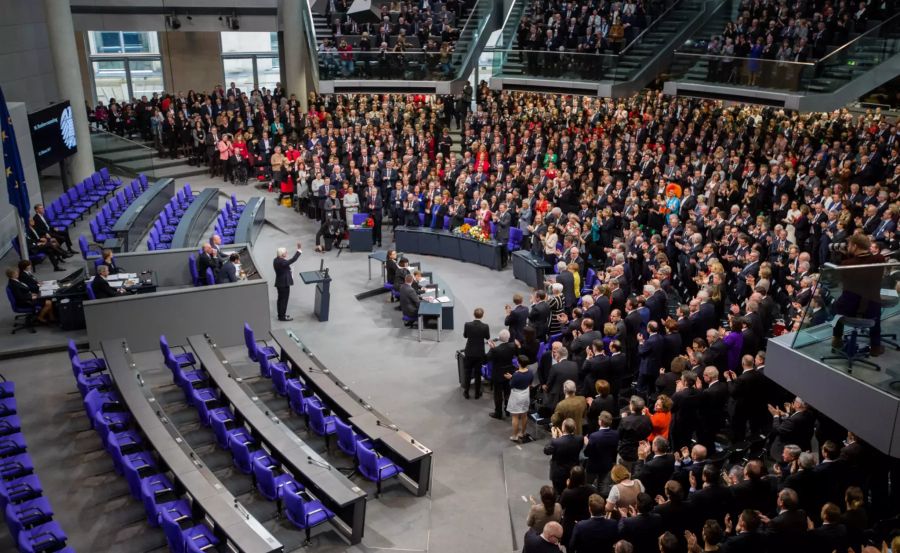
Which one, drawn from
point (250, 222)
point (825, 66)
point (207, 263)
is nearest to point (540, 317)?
point (207, 263)

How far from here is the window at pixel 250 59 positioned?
32.9 metres

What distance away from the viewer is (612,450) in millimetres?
8961

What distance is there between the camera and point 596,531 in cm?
714

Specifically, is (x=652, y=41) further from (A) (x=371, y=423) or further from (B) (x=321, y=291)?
(A) (x=371, y=423)

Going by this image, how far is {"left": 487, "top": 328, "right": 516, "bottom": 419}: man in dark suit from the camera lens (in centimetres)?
1132

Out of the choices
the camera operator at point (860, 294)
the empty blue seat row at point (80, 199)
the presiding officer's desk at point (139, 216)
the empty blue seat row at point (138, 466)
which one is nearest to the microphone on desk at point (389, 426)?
the empty blue seat row at point (138, 466)

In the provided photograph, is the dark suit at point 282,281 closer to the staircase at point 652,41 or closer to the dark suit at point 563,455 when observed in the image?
the dark suit at point 563,455

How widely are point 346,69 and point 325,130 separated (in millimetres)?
2286

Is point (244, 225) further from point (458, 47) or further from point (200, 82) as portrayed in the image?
point (200, 82)

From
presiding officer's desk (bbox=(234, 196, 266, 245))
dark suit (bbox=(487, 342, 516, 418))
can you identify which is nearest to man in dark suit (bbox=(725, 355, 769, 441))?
dark suit (bbox=(487, 342, 516, 418))

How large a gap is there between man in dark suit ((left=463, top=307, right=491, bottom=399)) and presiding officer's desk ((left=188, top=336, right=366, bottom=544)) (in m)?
2.92

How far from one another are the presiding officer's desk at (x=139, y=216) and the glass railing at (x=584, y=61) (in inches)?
418

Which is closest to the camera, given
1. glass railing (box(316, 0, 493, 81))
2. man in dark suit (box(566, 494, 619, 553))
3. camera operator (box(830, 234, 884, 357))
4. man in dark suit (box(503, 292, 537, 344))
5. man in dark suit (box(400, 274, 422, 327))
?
man in dark suit (box(566, 494, 619, 553))

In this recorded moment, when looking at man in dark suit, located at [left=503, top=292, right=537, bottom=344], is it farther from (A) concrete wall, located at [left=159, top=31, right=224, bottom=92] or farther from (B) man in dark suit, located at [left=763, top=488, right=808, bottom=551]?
(A) concrete wall, located at [left=159, top=31, right=224, bottom=92]
